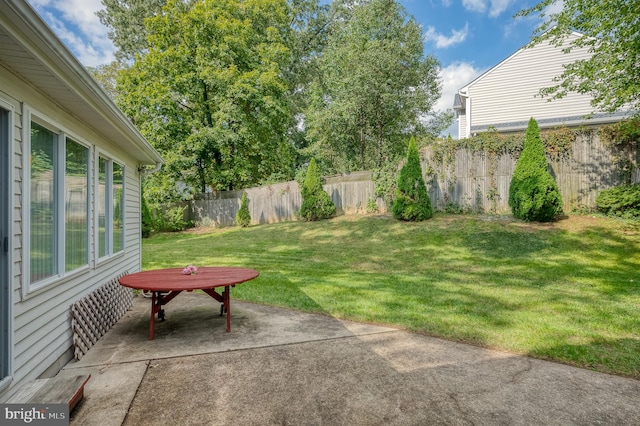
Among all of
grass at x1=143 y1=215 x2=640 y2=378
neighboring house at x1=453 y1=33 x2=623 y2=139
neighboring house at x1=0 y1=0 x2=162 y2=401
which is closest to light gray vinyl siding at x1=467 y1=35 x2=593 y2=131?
neighboring house at x1=453 y1=33 x2=623 y2=139

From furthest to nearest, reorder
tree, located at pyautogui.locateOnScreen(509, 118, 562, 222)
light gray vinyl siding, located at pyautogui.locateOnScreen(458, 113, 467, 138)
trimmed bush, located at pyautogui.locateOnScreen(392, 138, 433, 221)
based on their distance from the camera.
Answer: light gray vinyl siding, located at pyautogui.locateOnScreen(458, 113, 467, 138) < trimmed bush, located at pyautogui.locateOnScreen(392, 138, 433, 221) < tree, located at pyautogui.locateOnScreen(509, 118, 562, 222)

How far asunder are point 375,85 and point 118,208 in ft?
41.4

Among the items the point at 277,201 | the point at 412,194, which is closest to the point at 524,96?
the point at 412,194

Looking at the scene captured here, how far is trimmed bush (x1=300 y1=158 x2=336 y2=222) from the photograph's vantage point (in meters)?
13.4

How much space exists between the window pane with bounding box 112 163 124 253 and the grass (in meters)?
2.01

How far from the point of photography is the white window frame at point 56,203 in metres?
2.54

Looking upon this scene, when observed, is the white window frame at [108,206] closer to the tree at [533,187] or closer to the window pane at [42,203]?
the window pane at [42,203]

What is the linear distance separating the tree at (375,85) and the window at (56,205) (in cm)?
1215

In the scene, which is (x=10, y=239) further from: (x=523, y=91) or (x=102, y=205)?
(x=523, y=91)

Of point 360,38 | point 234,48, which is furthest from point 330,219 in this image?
point 234,48

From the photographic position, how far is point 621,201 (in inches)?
325

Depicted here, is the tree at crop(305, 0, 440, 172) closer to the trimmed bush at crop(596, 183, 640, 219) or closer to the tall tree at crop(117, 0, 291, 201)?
the tall tree at crop(117, 0, 291, 201)

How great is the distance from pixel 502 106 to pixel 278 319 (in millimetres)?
14805

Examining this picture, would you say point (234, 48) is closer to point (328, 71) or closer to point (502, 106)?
point (328, 71)
